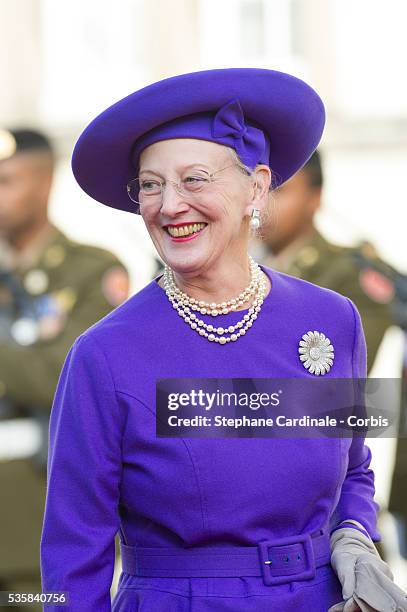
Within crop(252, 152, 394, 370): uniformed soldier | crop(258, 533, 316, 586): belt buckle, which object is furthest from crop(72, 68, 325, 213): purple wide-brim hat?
crop(252, 152, 394, 370): uniformed soldier

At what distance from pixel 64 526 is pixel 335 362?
23.8 inches

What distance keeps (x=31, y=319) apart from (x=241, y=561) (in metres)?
3.58

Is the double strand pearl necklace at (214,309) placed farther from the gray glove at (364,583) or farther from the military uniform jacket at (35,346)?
the military uniform jacket at (35,346)

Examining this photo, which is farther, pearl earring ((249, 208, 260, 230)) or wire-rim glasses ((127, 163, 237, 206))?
pearl earring ((249, 208, 260, 230))

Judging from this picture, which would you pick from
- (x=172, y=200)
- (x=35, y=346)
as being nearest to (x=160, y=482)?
(x=172, y=200)

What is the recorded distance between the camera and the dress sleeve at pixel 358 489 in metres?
2.67

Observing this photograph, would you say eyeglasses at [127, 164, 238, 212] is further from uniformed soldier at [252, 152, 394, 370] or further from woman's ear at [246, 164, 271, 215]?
uniformed soldier at [252, 152, 394, 370]

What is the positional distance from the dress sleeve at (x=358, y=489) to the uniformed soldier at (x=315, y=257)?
3.17m

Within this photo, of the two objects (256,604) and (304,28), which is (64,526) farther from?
(304,28)

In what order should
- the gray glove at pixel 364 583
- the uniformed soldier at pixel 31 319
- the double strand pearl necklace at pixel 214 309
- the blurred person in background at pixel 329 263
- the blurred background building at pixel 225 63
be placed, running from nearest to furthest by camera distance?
the gray glove at pixel 364 583 → the double strand pearl necklace at pixel 214 309 → the uniformed soldier at pixel 31 319 → the blurred person in background at pixel 329 263 → the blurred background building at pixel 225 63

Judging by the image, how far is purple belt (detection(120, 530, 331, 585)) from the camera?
7.98 feet

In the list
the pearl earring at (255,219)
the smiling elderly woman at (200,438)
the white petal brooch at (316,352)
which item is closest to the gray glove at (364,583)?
the smiling elderly woman at (200,438)

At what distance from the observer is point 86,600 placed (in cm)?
243

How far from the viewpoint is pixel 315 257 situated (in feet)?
20.5
